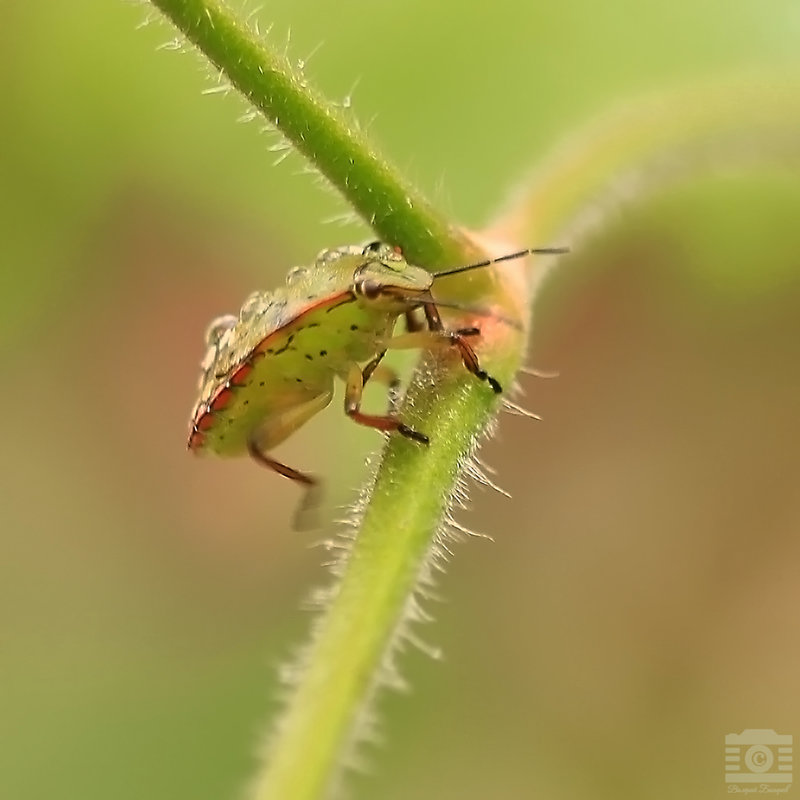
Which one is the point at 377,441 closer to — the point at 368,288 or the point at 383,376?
the point at 383,376

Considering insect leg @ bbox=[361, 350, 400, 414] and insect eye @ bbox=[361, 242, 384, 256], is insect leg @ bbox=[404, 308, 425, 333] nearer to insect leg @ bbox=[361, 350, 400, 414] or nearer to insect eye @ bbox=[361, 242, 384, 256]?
insect leg @ bbox=[361, 350, 400, 414]

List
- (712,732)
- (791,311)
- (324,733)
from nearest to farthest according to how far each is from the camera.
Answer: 1. (324,733)
2. (712,732)
3. (791,311)

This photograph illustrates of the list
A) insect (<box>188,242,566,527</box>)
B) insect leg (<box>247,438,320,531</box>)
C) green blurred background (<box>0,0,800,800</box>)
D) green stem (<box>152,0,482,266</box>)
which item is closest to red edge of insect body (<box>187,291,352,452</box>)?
insect (<box>188,242,566,527</box>)

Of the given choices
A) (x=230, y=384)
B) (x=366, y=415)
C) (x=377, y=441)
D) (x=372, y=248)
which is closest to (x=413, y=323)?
(x=372, y=248)

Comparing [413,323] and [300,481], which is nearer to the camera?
[413,323]

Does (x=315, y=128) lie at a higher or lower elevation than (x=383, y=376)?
lower

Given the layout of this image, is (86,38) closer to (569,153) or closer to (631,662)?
(569,153)

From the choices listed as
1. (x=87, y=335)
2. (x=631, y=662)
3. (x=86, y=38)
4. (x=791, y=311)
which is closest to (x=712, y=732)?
(x=631, y=662)

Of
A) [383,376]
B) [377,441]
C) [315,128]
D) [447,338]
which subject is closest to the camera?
[315,128]
